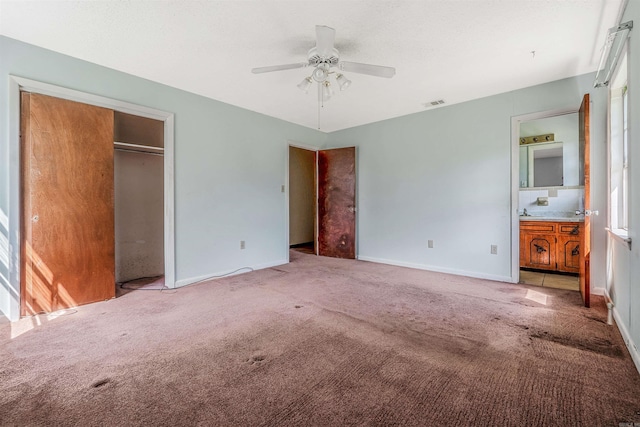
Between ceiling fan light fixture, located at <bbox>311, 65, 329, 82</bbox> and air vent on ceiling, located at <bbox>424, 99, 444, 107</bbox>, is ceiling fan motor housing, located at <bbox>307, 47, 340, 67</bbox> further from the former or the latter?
air vent on ceiling, located at <bbox>424, 99, 444, 107</bbox>

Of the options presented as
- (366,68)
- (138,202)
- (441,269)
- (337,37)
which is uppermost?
(337,37)

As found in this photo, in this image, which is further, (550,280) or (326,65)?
(550,280)

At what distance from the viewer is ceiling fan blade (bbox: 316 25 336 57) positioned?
6.83 feet

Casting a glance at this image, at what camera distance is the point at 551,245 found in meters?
4.07

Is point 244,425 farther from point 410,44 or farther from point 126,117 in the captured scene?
point 126,117

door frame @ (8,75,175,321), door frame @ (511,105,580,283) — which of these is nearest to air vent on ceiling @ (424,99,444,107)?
door frame @ (511,105,580,283)

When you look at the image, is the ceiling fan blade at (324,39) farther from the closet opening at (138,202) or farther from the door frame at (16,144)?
the closet opening at (138,202)

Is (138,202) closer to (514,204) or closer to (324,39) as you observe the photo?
(324,39)

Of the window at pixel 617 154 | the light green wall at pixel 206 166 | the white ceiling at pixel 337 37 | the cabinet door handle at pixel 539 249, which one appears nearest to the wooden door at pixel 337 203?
the light green wall at pixel 206 166

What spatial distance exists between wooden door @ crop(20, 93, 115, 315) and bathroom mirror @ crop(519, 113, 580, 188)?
237 inches

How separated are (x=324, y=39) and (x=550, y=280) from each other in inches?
162

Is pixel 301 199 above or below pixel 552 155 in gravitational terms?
below

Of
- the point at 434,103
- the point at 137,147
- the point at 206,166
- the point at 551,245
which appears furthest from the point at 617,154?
the point at 137,147

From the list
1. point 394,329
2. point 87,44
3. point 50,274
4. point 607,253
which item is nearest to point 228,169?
point 87,44
